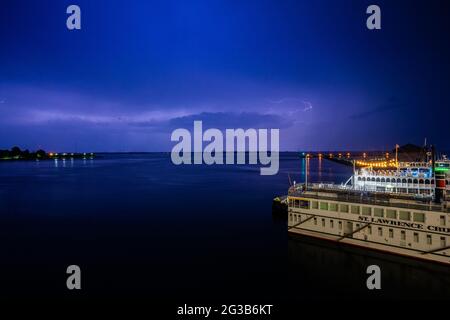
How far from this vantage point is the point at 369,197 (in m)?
33.9

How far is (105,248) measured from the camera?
37188 millimetres

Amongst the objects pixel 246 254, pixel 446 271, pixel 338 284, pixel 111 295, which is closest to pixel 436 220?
pixel 446 271

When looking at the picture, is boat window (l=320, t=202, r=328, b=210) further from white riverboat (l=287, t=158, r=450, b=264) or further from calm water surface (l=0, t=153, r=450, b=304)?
calm water surface (l=0, t=153, r=450, b=304)

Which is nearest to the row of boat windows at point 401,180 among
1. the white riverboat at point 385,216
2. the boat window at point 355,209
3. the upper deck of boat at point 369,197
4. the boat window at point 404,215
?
the white riverboat at point 385,216

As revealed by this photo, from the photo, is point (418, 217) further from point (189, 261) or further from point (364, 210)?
point (189, 261)

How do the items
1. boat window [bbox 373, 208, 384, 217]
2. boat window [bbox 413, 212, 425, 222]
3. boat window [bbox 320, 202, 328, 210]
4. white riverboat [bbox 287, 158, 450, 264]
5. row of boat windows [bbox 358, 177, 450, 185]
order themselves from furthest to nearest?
row of boat windows [bbox 358, 177, 450, 185]
boat window [bbox 320, 202, 328, 210]
boat window [bbox 373, 208, 384, 217]
boat window [bbox 413, 212, 425, 222]
white riverboat [bbox 287, 158, 450, 264]

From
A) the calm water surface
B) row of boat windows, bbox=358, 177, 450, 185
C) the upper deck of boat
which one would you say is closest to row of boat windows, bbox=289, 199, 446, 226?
the upper deck of boat

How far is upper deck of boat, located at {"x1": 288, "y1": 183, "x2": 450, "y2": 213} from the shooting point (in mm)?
28438

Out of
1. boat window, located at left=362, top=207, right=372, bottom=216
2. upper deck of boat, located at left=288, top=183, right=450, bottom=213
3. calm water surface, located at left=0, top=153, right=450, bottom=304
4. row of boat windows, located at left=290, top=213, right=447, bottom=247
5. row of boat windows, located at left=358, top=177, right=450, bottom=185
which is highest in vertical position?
row of boat windows, located at left=358, top=177, right=450, bottom=185

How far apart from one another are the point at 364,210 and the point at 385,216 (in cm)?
200

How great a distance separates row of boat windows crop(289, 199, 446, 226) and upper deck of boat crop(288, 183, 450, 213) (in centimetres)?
51

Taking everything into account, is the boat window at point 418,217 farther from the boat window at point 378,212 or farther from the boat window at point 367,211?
the boat window at point 367,211

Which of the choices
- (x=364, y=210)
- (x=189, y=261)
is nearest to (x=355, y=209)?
(x=364, y=210)

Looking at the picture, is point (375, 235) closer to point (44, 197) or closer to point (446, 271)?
point (446, 271)
